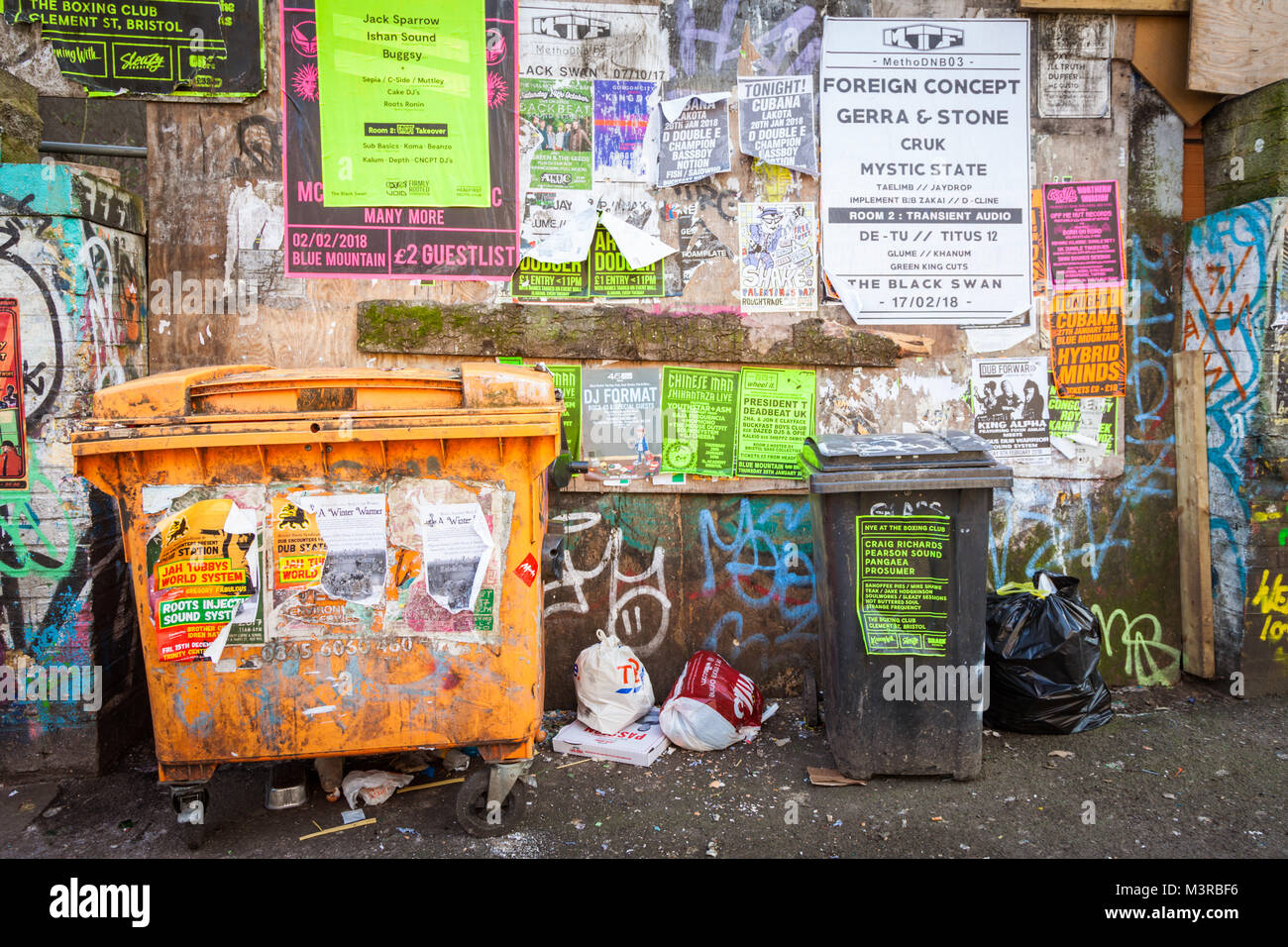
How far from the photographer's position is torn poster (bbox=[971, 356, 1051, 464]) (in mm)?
4262

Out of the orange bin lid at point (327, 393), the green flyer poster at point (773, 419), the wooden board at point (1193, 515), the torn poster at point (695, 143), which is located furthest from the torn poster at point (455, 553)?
the wooden board at point (1193, 515)

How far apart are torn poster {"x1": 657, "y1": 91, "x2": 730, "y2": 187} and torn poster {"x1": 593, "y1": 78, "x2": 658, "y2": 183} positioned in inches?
3.5

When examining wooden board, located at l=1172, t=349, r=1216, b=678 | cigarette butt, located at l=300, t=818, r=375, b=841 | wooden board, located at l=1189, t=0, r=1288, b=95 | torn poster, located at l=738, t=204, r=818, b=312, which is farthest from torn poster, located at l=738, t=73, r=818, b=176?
cigarette butt, located at l=300, t=818, r=375, b=841

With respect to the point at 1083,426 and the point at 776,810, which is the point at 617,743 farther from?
the point at 1083,426

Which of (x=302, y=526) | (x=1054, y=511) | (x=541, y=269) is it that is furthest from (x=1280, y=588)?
(x=302, y=526)

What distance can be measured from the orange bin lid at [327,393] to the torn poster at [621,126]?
5.05ft

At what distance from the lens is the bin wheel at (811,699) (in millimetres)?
3969

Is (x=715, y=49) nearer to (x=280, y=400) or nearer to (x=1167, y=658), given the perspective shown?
(x=280, y=400)

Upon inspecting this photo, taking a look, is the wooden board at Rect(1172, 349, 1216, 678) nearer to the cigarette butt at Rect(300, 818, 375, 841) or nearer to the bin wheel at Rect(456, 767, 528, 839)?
the bin wheel at Rect(456, 767, 528, 839)

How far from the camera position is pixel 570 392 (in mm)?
4129

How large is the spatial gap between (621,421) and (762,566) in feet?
3.26

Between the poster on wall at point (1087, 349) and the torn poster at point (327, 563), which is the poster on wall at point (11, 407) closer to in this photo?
the torn poster at point (327, 563)

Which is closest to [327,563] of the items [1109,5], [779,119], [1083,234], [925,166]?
[779,119]

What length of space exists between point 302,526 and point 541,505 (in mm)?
844
